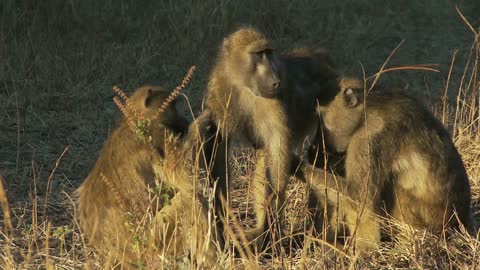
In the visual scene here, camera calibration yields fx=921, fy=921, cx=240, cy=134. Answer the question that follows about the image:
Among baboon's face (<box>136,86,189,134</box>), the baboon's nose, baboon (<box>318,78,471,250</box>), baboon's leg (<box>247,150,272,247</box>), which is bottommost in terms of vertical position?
baboon's leg (<box>247,150,272,247</box>)

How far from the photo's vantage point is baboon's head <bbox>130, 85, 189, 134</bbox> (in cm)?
478

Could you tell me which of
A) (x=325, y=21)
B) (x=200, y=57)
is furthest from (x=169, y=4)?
(x=325, y=21)

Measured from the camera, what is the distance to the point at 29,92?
25.0ft

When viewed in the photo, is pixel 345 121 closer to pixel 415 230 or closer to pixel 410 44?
pixel 415 230

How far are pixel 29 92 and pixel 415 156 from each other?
3945 mm

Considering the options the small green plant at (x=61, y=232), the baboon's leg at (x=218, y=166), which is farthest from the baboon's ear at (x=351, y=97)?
the small green plant at (x=61, y=232)

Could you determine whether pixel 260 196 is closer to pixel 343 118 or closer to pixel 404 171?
pixel 343 118

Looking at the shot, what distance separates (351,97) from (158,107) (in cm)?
103

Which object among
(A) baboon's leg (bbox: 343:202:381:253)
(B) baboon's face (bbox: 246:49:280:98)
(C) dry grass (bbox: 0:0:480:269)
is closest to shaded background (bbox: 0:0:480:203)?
(C) dry grass (bbox: 0:0:480:269)

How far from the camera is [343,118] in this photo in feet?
16.2

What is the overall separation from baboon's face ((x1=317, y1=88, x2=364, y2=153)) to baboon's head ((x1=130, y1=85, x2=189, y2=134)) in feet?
2.58

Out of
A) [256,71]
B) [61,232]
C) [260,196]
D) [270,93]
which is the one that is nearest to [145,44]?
[260,196]

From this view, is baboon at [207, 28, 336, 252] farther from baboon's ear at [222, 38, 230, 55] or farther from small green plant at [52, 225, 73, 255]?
small green plant at [52, 225, 73, 255]

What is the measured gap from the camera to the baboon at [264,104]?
4914mm
